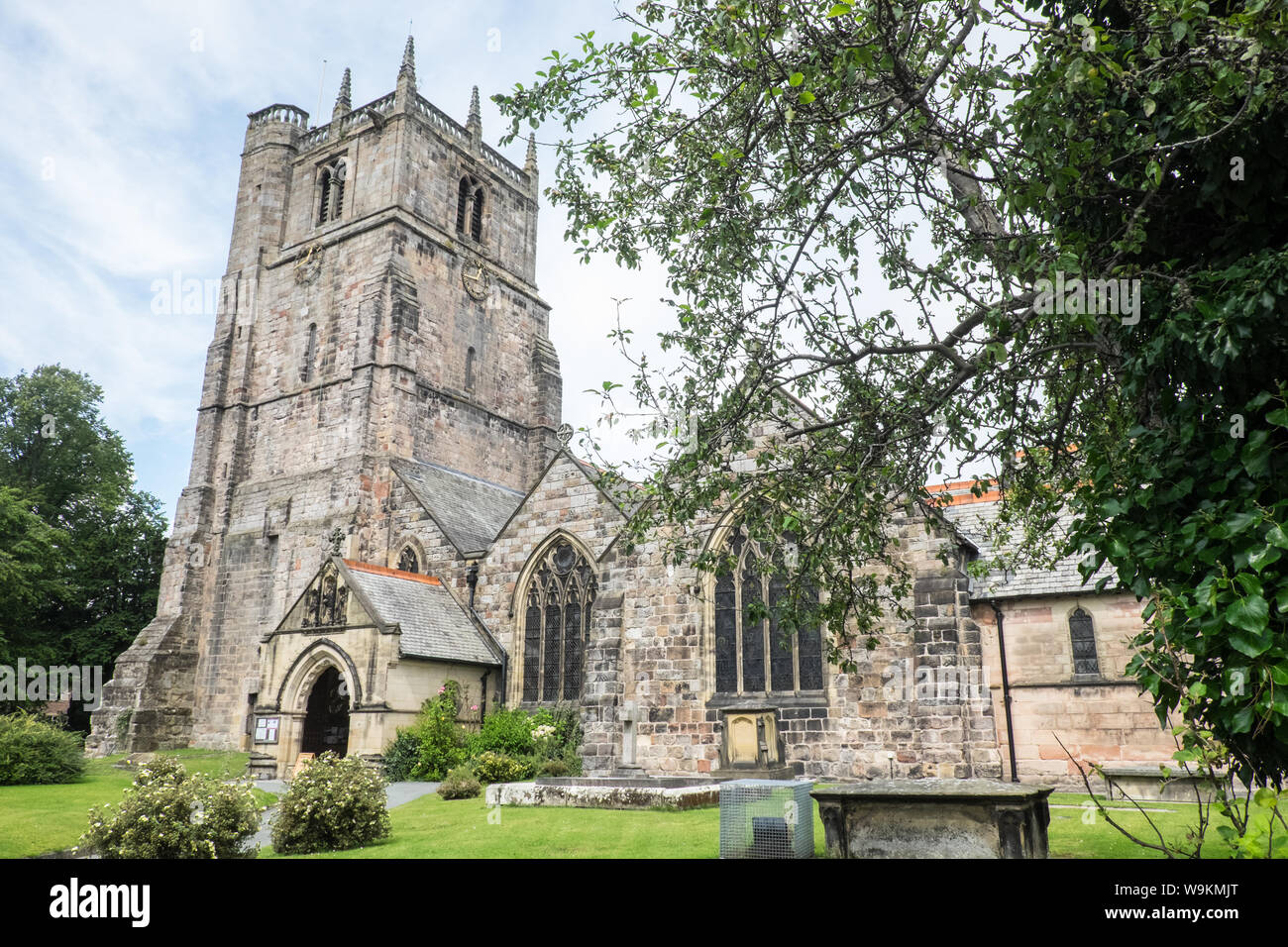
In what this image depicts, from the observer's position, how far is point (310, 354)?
31.3 meters

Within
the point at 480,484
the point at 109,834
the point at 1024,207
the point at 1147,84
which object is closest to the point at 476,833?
the point at 109,834

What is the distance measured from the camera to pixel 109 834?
8.99 m

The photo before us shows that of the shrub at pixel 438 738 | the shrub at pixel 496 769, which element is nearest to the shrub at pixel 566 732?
the shrub at pixel 496 769

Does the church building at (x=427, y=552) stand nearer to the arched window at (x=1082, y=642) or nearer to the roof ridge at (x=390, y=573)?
the roof ridge at (x=390, y=573)

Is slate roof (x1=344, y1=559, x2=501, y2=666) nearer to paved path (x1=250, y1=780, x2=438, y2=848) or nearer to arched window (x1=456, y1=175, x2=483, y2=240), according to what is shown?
paved path (x1=250, y1=780, x2=438, y2=848)

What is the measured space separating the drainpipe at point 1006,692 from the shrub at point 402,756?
41.2 ft

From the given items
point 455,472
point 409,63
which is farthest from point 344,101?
point 455,472

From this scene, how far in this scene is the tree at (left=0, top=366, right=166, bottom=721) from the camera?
114ft

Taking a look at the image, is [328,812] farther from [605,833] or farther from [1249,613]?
[1249,613]

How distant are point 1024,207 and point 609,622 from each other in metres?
14.7

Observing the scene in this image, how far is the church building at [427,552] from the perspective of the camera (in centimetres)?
1709

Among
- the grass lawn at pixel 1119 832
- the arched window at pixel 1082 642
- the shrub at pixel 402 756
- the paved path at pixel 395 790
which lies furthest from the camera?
the shrub at pixel 402 756

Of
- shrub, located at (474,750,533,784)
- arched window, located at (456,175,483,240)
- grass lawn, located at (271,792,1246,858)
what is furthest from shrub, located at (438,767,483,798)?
arched window, located at (456,175,483,240)
